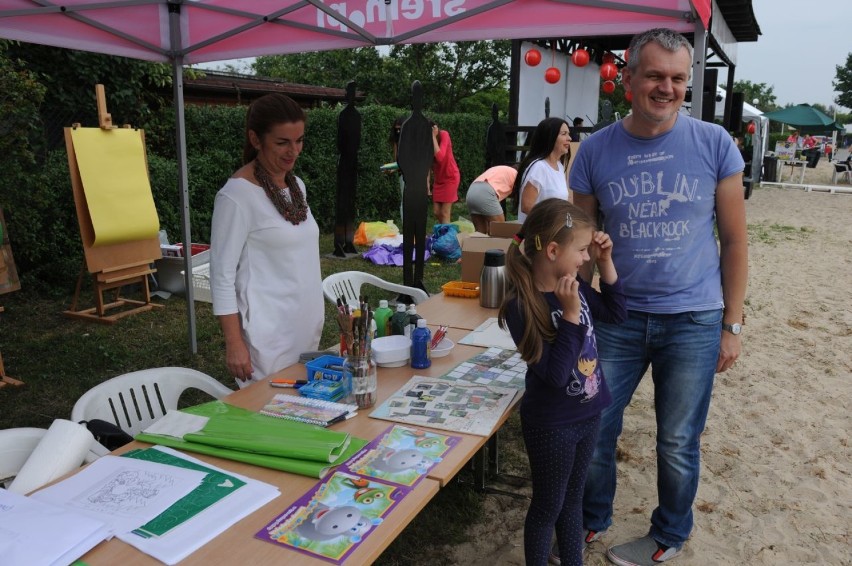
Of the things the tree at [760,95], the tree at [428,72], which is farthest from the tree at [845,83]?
the tree at [428,72]

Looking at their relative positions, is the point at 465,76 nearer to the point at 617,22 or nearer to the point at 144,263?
Result: the point at 144,263

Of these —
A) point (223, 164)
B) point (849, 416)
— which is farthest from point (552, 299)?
point (223, 164)

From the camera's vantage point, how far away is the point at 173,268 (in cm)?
623

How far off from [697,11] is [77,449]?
2.76m

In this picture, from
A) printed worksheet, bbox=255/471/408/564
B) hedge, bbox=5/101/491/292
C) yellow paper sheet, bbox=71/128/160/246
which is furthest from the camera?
hedge, bbox=5/101/491/292

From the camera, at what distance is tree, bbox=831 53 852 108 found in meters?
68.4

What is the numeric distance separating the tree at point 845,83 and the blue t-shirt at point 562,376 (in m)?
82.5

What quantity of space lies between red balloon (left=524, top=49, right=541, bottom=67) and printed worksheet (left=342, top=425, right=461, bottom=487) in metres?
9.82

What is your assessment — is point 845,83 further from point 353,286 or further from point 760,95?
point 353,286

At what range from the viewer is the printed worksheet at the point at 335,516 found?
4.36 feet

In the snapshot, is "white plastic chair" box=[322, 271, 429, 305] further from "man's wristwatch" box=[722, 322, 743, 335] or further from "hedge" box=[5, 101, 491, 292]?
"hedge" box=[5, 101, 491, 292]

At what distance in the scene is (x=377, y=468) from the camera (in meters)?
1.64

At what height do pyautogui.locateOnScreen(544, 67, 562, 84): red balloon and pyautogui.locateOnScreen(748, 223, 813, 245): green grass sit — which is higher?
pyautogui.locateOnScreen(544, 67, 562, 84): red balloon

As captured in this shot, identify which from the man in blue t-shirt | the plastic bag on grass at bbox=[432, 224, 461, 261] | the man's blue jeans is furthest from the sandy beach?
the plastic bag on grass at bbox=[432, 224, 461, 261]
